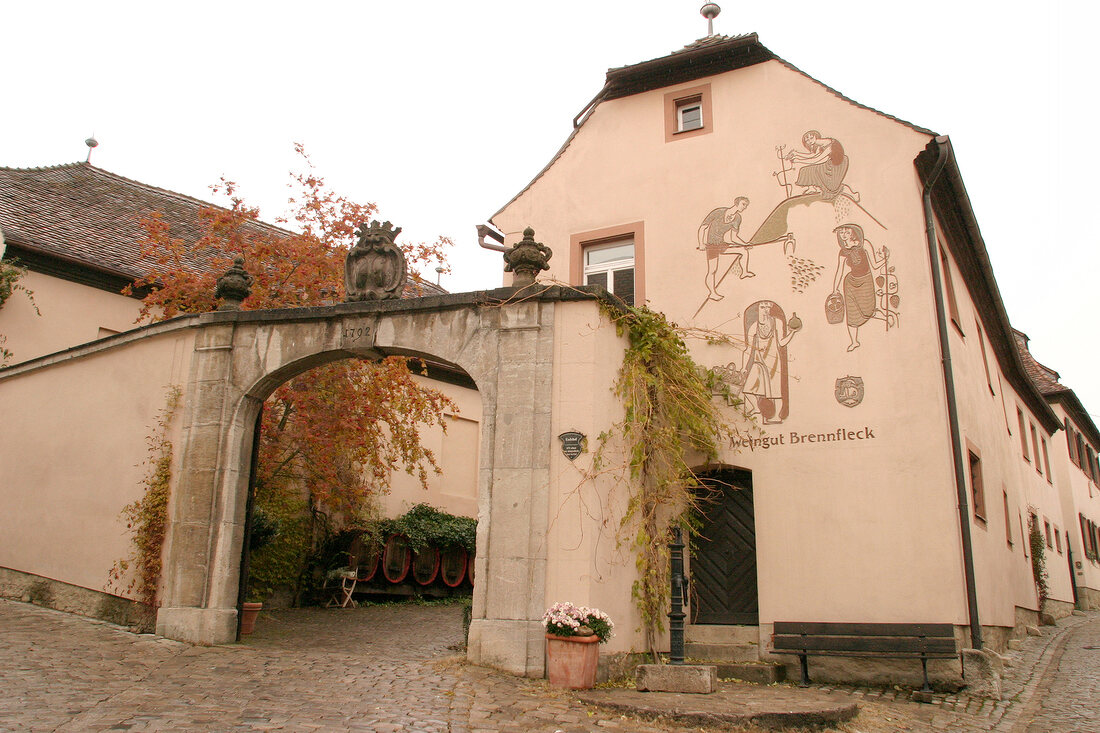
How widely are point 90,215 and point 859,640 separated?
1759 cm

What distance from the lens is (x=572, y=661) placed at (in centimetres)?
780

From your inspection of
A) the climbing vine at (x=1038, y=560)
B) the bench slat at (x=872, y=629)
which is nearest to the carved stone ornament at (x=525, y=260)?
the bench slat at (x=872, y=629)

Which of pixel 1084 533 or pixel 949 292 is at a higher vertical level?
pixel 949 292

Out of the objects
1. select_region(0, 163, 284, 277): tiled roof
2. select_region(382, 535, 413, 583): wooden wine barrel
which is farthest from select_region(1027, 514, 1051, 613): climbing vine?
select_region(0, 163, 284, 277): tiled roof

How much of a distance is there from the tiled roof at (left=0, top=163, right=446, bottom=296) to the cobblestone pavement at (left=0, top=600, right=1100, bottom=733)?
8693 mm

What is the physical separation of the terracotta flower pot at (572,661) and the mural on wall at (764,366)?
13.8ft

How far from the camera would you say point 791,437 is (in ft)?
35.1

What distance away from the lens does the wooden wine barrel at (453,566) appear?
58.0ft

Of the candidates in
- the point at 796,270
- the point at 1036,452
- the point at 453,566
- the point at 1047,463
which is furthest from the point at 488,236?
the point at 1047,463

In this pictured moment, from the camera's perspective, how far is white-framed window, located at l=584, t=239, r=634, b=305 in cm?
1244

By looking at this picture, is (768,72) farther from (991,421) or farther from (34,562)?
(34,562)

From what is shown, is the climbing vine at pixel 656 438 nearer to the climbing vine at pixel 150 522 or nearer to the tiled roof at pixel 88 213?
the climbing vine at pixel 150 522

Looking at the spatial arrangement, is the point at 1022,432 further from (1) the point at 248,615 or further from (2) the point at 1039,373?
(1) the point at 248,615

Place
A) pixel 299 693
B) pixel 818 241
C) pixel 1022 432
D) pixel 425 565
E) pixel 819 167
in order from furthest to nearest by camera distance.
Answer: pixel 1022 432 < pixel 425 565 < pixel 819 167 < pixel 818 241 < pixel 299 693
